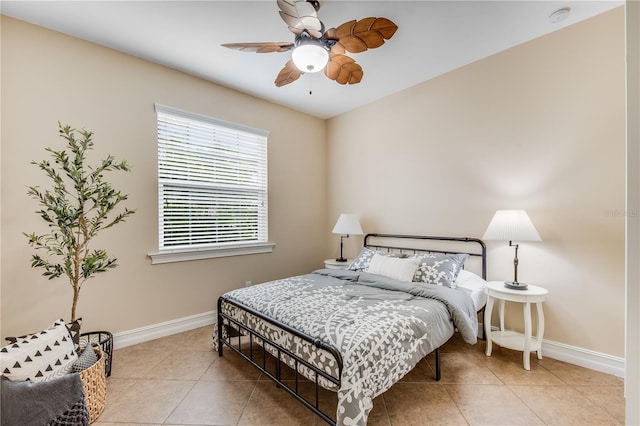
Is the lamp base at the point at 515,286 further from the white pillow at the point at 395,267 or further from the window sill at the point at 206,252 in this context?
the window sill at the point at 206,252

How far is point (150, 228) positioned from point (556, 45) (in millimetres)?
4259

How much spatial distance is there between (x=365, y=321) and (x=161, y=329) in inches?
92.8

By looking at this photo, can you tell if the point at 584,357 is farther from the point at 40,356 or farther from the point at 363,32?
the point at 40,356

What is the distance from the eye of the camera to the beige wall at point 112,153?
7.27 feet

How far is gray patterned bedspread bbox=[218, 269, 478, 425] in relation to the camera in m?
1.47

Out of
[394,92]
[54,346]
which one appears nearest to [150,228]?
[54,346]

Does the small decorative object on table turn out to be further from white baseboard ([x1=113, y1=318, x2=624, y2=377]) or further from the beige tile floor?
white baseboard ([x1=113, y1=318, x2=624, y2=377])

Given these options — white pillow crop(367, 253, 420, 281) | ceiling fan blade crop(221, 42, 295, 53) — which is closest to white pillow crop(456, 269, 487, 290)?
white pillow crop(367, 253, 420, 281)

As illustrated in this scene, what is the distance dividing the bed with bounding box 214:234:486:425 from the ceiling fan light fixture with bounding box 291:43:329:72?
1776 millimetres

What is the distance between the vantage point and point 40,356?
1.57 m

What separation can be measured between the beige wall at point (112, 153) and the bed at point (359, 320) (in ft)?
3.01

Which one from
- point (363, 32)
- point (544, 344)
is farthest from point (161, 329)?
point (544, 344)

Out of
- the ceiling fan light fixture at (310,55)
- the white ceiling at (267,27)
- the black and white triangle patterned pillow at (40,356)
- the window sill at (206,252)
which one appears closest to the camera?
the black and white triangle patterned pillow at (40,356)

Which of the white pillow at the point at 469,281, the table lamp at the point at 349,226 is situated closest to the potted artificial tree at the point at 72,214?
the table lamp at the point at 349,226
